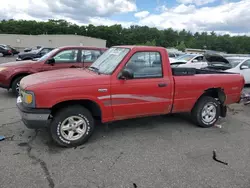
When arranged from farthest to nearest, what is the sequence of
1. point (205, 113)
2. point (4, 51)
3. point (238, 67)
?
point (4, 51), point (238, 67), point (205, 113)

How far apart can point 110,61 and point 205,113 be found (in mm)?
2483

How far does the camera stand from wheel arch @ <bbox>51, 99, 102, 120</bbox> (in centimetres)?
383

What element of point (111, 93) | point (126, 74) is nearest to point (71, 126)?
point (111, 93)

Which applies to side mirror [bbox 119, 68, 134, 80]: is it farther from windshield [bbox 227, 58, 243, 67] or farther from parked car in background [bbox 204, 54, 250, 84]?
windshield [bbox 227, 58, 243, 67]

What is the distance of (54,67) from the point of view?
7.36 meters

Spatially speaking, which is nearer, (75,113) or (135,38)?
(75,113)

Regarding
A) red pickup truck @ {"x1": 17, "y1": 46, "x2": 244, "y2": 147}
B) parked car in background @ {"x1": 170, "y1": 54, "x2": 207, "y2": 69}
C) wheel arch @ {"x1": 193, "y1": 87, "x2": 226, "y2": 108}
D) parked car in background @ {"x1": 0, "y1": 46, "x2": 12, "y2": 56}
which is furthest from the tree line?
red pickup truck @ {"x1": 17, "y1": 46, "x2": 244, "y2": 147}

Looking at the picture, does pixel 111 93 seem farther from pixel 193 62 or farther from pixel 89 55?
pixel 193 62

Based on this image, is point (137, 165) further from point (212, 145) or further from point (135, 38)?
point (135, 38)

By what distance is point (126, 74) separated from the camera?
3.86 metres

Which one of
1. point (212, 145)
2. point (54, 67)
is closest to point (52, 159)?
point (212, 145)

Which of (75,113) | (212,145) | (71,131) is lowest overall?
(212,145)

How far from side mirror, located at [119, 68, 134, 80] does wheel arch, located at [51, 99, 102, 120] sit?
68cm

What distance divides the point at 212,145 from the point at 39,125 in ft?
10.2
